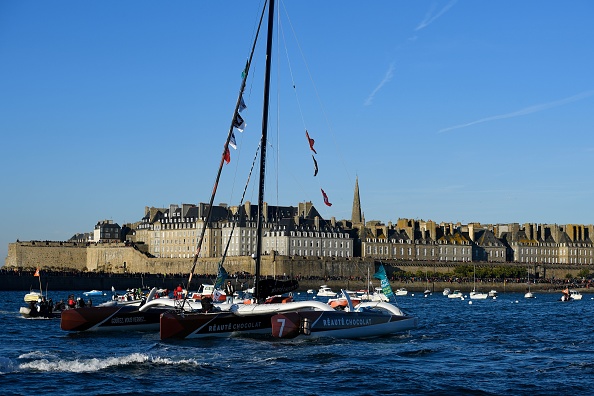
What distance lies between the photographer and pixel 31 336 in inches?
1507

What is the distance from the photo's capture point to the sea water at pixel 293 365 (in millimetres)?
24984

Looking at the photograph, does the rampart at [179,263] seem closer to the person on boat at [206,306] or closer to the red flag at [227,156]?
the red flag at [227,156]

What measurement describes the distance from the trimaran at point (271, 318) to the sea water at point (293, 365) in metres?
0.47

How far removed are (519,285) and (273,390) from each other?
10958 centimetres

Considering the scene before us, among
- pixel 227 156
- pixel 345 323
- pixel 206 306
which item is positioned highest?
pixel 227 156

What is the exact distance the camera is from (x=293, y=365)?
1139 inches

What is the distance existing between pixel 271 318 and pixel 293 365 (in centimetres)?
653

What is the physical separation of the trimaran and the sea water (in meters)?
0.47

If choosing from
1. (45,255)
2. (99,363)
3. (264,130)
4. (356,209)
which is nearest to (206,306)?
(264,130)

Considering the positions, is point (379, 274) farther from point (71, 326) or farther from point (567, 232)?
point (567, 232)

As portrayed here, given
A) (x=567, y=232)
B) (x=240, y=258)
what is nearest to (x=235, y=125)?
(x=240, y=258)

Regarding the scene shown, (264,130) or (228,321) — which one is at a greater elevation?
(264,130)

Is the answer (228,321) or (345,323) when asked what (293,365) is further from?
(345,323)

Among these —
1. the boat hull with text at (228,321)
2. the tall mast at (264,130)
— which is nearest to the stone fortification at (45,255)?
the tall mast at (264,130)
